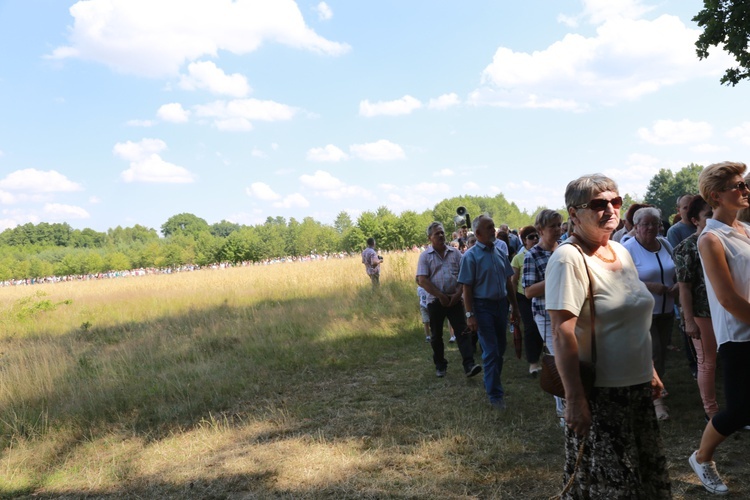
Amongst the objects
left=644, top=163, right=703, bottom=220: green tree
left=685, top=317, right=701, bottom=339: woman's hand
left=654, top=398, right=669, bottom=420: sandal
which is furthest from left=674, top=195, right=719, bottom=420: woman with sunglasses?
left=644, top=163, right=703, bottom=220: green tree

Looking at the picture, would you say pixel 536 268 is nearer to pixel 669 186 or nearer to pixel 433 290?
pixel 433 290

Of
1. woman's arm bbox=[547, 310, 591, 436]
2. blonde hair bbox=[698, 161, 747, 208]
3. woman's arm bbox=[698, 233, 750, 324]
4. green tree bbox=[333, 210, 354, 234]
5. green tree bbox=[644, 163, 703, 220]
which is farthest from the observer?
green tree bbox=[333, 210, 354, 234]

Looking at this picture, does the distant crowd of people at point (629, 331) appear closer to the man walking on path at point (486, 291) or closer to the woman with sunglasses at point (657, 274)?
the woman with sunglasses at point (657, 274)

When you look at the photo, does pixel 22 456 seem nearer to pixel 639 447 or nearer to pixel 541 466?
pixel 541 466

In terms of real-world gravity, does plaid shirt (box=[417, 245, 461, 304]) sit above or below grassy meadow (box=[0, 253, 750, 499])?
above

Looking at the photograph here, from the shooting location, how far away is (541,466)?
3824 mm

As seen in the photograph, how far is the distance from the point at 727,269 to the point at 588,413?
50.7 inches

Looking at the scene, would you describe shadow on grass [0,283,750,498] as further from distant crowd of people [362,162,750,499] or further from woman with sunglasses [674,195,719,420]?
distant crowd of people [362,162,750,499]

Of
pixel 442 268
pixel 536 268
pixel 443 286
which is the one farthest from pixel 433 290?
pixel 536 268

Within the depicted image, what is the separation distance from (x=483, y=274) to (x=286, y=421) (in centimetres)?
259

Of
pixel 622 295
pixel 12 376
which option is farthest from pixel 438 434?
pixel 12 376

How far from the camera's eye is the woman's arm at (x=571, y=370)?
2098mm

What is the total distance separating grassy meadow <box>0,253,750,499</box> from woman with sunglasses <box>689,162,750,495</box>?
31.6 inches

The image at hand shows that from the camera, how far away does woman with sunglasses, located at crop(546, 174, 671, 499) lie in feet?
6.93
